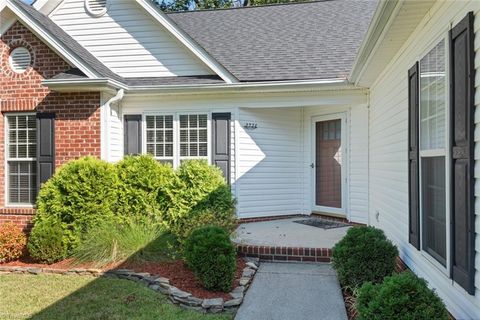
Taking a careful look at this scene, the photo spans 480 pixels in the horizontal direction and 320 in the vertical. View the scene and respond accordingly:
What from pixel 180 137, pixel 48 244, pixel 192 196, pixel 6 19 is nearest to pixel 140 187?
pixel 192 196

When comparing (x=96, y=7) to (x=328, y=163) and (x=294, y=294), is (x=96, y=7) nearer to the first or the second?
(x=328, y=163)

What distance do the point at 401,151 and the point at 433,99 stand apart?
1517 mm

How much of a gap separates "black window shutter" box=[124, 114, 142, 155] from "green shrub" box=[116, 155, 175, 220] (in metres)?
1.43

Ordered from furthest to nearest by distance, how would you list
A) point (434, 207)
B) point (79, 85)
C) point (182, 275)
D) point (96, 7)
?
1. point (96, 7)
2. point (79, 85)
3. point (182, 275)
4. point (434, 207)

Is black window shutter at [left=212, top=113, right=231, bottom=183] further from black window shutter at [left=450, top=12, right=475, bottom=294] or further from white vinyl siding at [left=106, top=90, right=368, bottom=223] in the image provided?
black window shutter at [left=450, top=12, right=475, bottom=294]

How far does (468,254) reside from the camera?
2730 millimetres

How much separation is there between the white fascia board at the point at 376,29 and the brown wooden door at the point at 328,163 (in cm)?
264

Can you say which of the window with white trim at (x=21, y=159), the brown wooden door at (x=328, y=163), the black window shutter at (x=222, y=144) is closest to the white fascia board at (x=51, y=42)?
the window with white trim at (x=21, y=159)

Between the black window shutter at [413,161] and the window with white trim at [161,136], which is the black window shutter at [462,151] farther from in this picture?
the window with white trim at [161,136]

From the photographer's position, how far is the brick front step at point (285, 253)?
Result: 19.5 feet

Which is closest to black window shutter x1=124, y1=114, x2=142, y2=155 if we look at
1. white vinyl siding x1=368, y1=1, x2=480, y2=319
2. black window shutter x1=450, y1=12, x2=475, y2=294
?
white vinyl siding x1=368, y1=1, x2=480, y2=319

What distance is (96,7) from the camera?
8844 mm

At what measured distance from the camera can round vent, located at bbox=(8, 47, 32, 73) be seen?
7.79m

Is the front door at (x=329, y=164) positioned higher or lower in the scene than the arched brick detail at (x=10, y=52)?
lower
